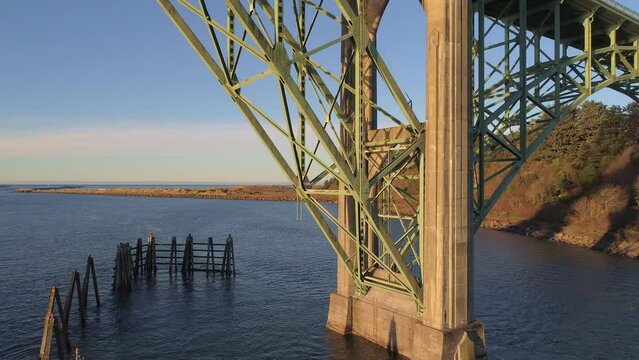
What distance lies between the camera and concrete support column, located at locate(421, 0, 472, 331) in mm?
12055

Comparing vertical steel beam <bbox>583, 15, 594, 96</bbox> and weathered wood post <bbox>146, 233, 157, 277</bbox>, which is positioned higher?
vertical steel beam <bbox>583, 15, 594, 96</bbox>

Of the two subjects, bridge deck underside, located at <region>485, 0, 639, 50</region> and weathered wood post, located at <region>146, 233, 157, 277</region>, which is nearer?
bridge deck underside, located at <region>485, 0, 639, 50</region>

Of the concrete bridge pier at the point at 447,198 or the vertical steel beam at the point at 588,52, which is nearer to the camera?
the concrete bridge pier at the point at 447,198

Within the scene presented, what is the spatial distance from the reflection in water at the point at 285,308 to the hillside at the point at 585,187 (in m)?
5.11

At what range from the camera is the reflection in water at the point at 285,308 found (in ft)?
54.4

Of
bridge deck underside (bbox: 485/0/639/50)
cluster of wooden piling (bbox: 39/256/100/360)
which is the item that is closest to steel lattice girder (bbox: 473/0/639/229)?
bridge deck underside (bbox: 485/0/639/50)

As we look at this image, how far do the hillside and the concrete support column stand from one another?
30135 mm

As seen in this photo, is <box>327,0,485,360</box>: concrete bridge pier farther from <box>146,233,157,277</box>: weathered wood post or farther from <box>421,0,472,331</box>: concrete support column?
<box>146,233,157,277</box>: weathered wood post

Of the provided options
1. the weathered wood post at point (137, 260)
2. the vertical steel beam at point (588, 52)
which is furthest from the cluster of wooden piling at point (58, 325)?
the vertical steel beam at point (588, 52)

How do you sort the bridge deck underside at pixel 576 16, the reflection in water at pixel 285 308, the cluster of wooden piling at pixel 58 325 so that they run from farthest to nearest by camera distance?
the bridge deck underside at pixel 576 16 < the reflection in water at pixel 285 308 < the cluster of wooden piling at pixel 58 325

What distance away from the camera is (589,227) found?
144ft

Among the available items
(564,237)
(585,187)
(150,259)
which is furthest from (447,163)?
(585,187)

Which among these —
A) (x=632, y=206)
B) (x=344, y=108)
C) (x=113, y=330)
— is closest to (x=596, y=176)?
(x=632, y=206)

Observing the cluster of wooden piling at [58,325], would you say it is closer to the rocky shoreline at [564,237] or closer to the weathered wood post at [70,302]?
the weathered wood post at [70,302]
